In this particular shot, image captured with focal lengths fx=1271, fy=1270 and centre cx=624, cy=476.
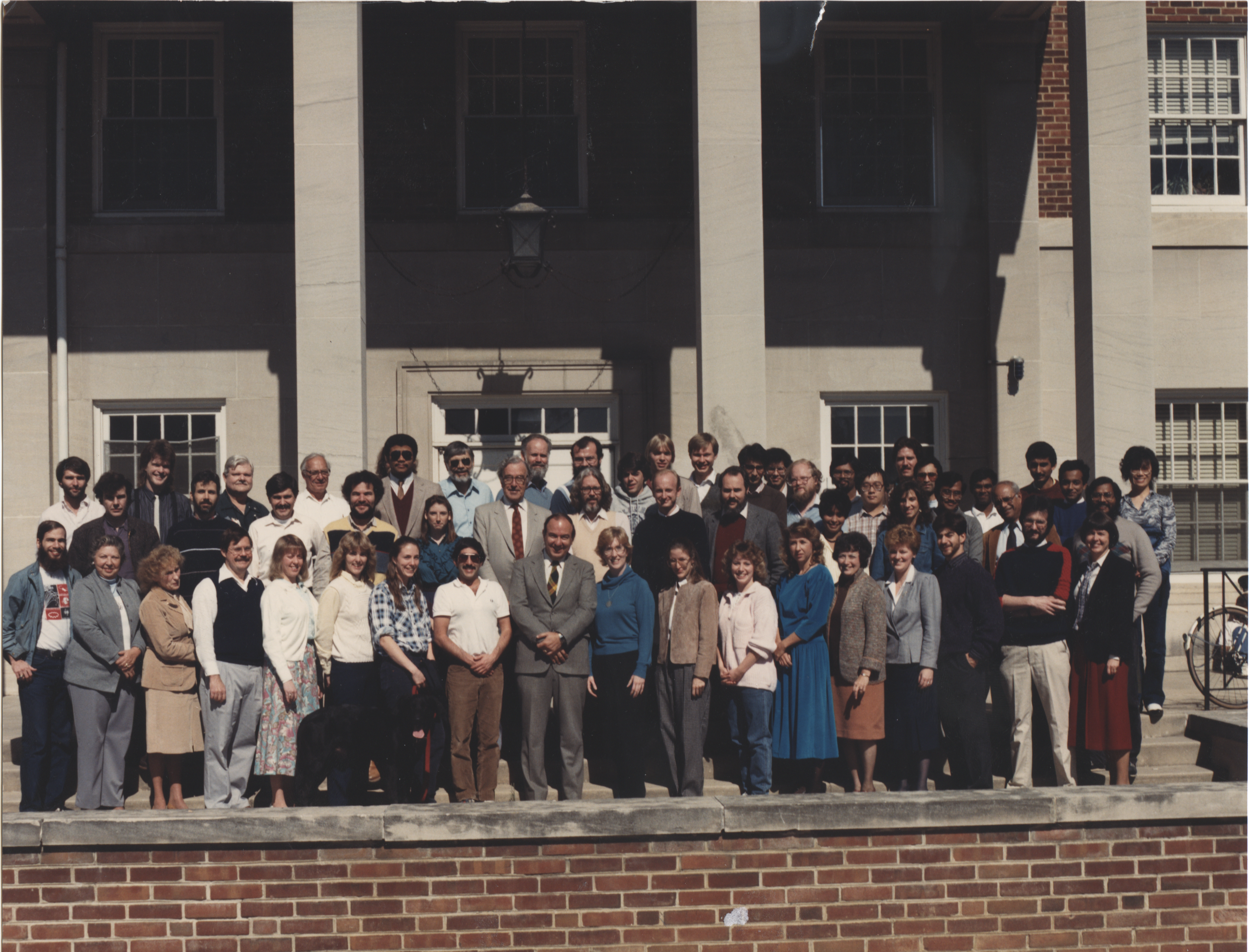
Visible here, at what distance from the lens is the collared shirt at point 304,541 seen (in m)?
8.52

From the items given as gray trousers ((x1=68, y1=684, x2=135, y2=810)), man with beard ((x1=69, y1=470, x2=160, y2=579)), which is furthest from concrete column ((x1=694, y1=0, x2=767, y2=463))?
gray trousers ((x1=68, y1=684, x2=135, y2=810))

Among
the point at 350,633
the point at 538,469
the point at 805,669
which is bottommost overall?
the point at 805,669

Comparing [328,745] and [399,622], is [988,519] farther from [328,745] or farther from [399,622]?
[328,745]

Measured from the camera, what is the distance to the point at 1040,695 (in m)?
8.23

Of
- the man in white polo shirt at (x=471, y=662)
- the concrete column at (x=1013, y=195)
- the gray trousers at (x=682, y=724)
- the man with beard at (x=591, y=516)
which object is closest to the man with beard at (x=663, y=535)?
the man with beard at (x=591, y=516)

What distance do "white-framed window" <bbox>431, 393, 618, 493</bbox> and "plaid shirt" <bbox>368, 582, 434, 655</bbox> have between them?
508 cm

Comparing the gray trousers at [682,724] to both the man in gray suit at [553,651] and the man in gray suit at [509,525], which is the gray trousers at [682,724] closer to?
the man in gray suit at [553,651]

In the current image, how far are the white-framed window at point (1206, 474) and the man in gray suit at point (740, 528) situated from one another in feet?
22.0

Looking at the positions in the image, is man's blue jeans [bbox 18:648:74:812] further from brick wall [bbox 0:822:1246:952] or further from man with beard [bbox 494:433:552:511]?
man with beard [bbox 494:433:552:511]

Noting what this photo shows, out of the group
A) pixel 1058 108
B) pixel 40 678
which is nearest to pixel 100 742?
pixel 40 678

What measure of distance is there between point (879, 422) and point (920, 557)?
511 centimetres

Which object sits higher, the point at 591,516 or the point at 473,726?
the point at 591,516

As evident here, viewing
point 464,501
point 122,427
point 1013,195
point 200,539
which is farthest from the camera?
point 1013,195

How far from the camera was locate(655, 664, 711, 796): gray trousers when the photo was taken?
26.2 ft
